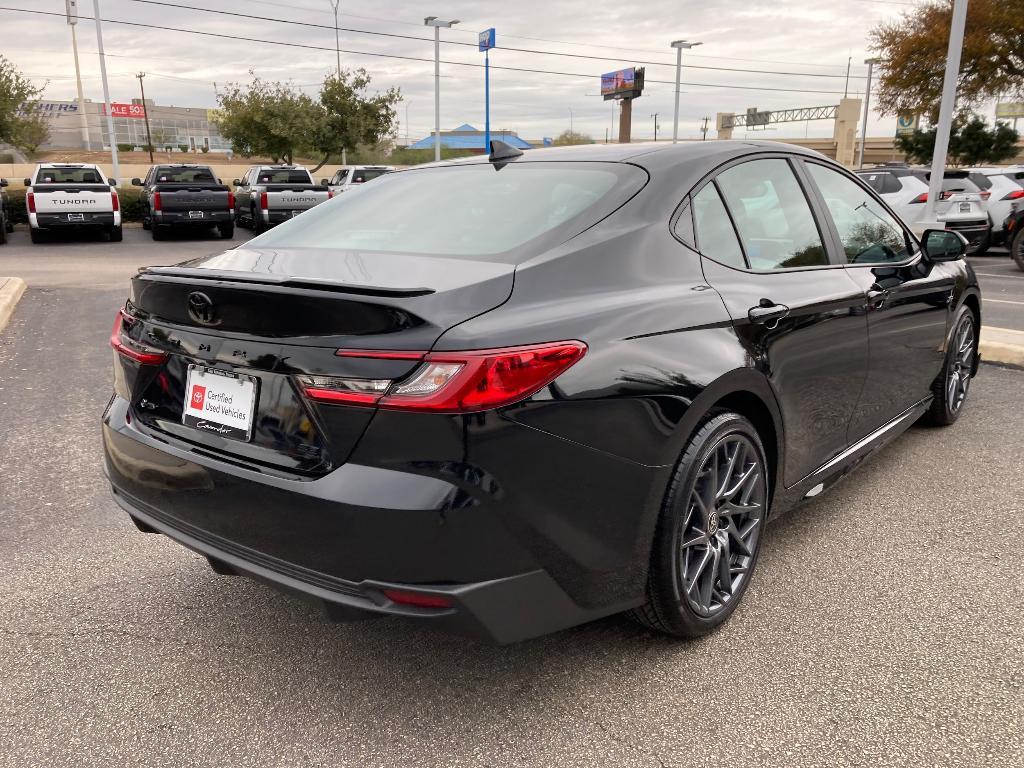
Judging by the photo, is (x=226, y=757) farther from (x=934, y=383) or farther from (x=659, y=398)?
(x=934, y=383)

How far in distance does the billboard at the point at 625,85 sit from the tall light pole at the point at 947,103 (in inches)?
1773

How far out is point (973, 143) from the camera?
3975cm

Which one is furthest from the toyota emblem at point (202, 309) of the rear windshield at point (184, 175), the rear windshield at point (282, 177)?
the rear windshield at point (282, 177)

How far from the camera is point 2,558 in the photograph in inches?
132

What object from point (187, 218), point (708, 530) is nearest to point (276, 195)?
point (187, 218)

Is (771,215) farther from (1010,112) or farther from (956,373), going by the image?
(1010,112)

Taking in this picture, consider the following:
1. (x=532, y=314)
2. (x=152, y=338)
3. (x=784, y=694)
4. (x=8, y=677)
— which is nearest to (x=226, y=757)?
(x=8, y=677)

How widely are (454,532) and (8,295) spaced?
9.07 meters

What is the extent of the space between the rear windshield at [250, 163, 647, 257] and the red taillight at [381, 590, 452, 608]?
3.23ft

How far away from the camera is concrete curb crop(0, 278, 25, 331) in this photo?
8.35 m

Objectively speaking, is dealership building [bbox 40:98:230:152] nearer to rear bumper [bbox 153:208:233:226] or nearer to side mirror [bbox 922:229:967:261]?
rear bumper [bbox 153:208:233:226]

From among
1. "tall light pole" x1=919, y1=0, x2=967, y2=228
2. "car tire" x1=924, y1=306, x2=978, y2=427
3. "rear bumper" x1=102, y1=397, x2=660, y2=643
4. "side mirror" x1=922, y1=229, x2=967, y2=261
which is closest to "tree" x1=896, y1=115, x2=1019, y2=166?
"tall light pole" x1=919, y1=0, x2=967, y2=228

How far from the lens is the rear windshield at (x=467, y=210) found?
8.57 feet

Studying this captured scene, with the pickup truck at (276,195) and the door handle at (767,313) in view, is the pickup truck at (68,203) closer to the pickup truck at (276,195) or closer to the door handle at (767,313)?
the pickup truck at (276,195)
